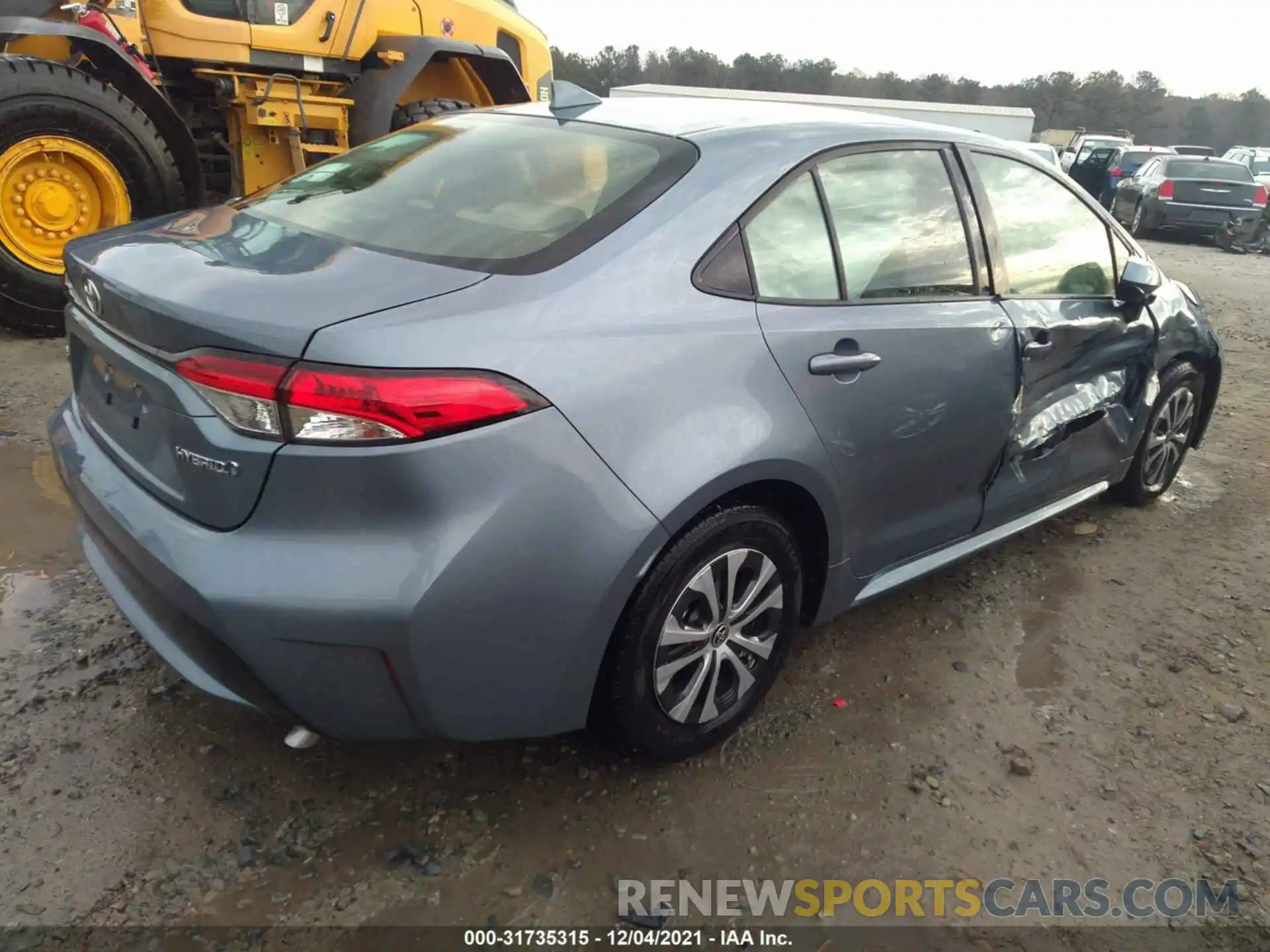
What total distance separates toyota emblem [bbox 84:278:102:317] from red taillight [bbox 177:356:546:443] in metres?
0.57

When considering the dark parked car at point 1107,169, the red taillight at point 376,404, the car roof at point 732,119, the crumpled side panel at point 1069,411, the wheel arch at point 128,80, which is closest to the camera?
the red taillight at point 376,404

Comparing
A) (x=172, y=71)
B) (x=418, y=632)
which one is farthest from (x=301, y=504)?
(x=172, y=71)

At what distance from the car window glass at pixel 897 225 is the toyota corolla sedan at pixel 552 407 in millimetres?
11

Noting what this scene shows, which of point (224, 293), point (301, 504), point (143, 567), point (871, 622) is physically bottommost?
point (871, 622)

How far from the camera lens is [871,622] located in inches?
129

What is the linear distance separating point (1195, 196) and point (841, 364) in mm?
15587

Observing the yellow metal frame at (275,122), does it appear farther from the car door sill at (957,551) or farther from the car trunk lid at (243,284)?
the car door sill at (957,551)

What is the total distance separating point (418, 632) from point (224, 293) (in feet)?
2.58

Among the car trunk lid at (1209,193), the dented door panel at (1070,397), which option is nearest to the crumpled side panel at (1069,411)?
the dented door panel at (1070,397)

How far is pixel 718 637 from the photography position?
238cm

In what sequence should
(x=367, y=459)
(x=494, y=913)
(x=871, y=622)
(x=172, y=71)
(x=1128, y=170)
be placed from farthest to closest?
1. (x=1128, y=170)
2. (x=172, y=71)
3. (x=871, y=622)
4. (x=494, y=913)
5. (x=367, y=459)

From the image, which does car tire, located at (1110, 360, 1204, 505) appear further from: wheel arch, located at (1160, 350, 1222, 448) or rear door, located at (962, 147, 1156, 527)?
rear door, located at (962, 147, 1156, 527)

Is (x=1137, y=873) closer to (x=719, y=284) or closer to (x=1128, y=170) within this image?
(x=719, y=284)

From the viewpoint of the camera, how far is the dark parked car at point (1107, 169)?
18.1 meters
